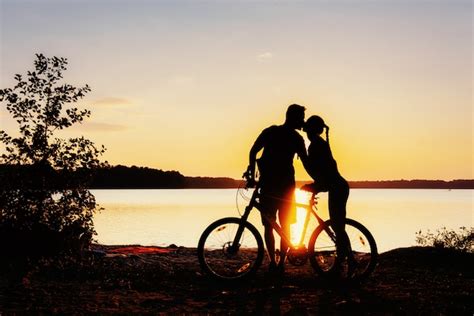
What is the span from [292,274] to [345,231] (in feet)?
5.35

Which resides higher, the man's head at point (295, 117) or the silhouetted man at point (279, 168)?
the man's head at point (295, 117)

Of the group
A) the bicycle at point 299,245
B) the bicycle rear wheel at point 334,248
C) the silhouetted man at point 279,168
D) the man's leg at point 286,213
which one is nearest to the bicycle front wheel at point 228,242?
the bicycle at point 299,245

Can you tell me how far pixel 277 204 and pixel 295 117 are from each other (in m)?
1.59

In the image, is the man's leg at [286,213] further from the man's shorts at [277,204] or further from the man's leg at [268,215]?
the man's leg at [268,215]

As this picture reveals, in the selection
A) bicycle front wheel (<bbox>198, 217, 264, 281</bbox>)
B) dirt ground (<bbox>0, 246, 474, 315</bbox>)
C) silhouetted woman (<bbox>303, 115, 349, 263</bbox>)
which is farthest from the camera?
silhouetted woman (<bbox>303, 115, 349, 263</bbox>)

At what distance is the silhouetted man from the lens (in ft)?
31.6

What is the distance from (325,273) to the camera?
32.5 feet

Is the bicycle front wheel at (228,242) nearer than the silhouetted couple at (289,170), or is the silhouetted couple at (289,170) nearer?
the bicycle front wheel at (228,242)

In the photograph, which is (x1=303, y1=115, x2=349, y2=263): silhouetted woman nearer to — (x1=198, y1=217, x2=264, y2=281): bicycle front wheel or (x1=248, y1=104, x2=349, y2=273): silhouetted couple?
(x1=248, y1=104, x2=349, y2=273): silhouetted couple

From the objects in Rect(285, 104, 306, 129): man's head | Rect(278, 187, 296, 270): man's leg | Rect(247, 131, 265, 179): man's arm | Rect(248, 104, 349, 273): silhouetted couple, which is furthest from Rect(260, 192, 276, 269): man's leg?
Rect(285, 104, 306, 129): man's head

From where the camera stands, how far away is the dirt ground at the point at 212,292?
7.75 metres

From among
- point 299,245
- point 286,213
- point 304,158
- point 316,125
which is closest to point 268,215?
point 286,213

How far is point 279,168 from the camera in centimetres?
965

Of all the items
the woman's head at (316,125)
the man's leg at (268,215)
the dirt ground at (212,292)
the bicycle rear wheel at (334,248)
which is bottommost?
the dirt ground at (212,292)
